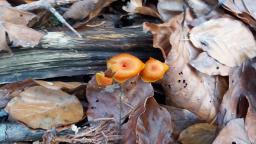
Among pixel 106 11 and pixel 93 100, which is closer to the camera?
pixel 93 100

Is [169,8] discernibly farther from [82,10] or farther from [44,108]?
[44,108]

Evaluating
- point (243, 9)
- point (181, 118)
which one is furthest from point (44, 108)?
point (243, 9)

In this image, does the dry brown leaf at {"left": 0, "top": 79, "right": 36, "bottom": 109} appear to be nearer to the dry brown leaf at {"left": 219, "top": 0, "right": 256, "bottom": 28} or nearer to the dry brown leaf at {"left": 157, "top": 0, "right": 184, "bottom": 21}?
the dry brown leaf at {"left": 157, "top": 0, "right": 184, "bottom": 21}

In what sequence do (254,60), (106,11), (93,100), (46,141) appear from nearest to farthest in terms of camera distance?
(46,141), (93,100), (254,60), (106,11)

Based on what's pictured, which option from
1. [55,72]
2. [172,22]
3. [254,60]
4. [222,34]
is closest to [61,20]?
[55,72]

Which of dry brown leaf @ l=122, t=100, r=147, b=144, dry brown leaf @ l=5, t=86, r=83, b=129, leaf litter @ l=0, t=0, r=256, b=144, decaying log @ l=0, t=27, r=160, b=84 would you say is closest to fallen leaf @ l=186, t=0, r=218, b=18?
leaf litter @ l=0, t=0, r=256, b=144

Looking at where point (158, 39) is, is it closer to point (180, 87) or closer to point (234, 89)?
point (180, 87)

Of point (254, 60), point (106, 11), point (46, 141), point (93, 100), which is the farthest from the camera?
point (106, 11)
